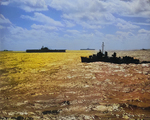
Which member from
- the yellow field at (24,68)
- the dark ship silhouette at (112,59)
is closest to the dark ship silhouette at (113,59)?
the dark ship silhouette at (112,59)

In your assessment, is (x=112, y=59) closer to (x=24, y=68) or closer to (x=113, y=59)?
(x=113, y=59)

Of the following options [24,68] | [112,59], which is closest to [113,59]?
[112,59]

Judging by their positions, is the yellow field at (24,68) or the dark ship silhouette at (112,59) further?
A: the dark ship silhouette at (112,59)

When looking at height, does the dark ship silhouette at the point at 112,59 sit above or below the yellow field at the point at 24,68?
above

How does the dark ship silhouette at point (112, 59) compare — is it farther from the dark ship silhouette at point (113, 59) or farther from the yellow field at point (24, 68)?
the yellow field at point (24, 68)

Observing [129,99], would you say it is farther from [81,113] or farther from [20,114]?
[20,114]

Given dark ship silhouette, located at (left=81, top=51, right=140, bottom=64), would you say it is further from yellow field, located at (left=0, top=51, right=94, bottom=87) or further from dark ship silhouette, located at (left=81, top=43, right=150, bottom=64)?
yellow field, located at (left=0, top=51, right=94, bottom=87)

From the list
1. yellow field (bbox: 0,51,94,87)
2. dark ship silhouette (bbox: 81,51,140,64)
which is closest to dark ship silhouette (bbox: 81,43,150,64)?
dark ship silhouette (bbox: 81,51,140,64)

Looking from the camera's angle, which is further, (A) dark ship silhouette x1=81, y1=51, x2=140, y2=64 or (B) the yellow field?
(A) dark ship silhouette x1=81, y1=51, x2=140, y2=64

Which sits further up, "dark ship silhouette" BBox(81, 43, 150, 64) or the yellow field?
"dark ship silhouette" BBox(81, 43, 150, 64)

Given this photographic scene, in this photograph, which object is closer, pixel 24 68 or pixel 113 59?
pixel 24 68

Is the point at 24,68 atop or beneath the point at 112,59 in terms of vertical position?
beneath

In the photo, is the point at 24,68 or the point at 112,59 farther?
the point at 112,59

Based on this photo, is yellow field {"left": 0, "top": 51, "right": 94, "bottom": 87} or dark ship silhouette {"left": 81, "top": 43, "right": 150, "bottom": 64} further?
dark ship silhouette {"left": 81, "top": 43, "right": 150, "bottom": 64}
